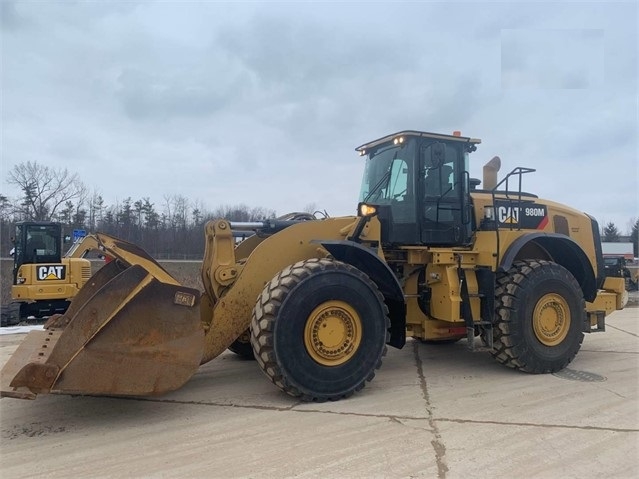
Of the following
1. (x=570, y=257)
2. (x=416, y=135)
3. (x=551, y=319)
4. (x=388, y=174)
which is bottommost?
(x=551, y=319)

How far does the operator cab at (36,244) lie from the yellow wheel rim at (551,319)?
503 inches

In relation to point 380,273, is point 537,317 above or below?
below

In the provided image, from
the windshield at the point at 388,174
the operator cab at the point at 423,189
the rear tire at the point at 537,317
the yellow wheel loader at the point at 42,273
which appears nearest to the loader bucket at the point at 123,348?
the operator cab at the point at 423,189

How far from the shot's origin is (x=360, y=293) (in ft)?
15.9

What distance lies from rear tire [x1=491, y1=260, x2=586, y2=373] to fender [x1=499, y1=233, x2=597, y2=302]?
1.38ft

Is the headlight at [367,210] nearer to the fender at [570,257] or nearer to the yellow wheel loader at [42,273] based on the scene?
the fender at [570,257]

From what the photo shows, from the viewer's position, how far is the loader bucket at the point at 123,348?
147 inches

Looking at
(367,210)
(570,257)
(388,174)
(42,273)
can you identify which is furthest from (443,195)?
(42,273)

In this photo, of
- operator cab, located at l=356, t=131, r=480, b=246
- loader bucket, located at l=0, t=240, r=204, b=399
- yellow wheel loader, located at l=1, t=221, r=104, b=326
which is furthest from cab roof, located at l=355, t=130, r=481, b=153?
yellow wheel loader, located at l=1, t=221, r=104, b=326

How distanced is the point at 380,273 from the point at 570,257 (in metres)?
2.80

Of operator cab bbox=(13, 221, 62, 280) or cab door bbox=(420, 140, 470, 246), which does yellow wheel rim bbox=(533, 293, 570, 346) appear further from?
operator cab bbox=(13, 221, 62, 280)

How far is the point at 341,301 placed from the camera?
188 inches

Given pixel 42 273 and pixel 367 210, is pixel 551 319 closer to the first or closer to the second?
pixel 367 210

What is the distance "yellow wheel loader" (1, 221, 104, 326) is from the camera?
1345 cm
